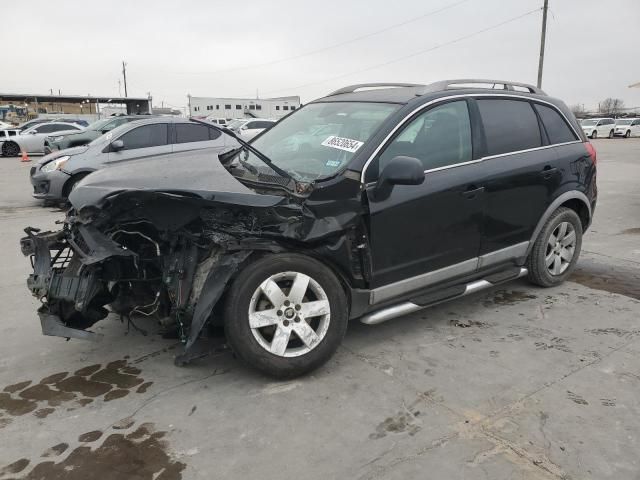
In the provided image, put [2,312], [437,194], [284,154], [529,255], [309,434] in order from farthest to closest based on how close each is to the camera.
Result: [529,255] < [2,312] < [284,154] < [437,194] < [309,434]

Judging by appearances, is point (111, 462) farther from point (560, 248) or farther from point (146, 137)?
point (146, 137)

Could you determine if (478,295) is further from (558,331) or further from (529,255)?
(558,331)

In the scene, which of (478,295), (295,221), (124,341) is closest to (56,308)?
(124,341)

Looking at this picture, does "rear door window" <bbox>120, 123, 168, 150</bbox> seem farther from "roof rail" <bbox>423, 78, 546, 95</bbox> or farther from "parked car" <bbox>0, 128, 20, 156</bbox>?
"parked car" <bbox>0, 128, 20, 156</bbox>

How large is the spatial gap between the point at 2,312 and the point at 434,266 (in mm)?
3590

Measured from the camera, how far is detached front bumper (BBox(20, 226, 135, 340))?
300cm

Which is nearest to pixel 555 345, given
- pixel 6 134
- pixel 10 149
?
pixel 10 149

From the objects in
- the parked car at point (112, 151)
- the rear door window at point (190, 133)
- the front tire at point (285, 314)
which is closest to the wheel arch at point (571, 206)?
the front tire at point (285, 314)

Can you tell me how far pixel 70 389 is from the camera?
3158 mm

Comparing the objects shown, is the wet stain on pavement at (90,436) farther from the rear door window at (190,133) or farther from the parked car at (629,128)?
the parked car at (629,128)

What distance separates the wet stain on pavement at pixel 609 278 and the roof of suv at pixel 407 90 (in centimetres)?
189

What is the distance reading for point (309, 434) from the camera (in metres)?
2.71

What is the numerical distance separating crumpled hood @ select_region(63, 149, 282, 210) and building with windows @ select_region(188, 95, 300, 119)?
66184 mm

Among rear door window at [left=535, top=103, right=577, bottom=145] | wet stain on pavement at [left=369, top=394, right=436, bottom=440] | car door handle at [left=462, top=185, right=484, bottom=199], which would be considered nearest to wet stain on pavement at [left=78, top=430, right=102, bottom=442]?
wet stain on pavement at [left=369, top=394, right=436, bottom=440]
